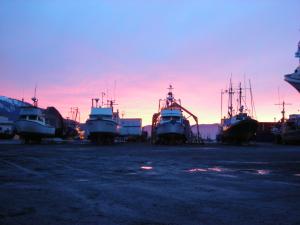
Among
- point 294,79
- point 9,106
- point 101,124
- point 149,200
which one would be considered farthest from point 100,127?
point 9,106

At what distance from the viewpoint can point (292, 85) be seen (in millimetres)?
44188

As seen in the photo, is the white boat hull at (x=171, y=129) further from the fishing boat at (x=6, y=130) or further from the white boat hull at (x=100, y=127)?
the fishing boat at (x=6, y=130)

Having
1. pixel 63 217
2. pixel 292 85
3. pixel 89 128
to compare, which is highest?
pixel 292 85

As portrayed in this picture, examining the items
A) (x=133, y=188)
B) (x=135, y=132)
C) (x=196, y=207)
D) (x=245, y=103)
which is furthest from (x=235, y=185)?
(x=135, y=132)

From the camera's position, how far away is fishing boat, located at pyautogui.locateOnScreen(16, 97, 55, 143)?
46.2 meters

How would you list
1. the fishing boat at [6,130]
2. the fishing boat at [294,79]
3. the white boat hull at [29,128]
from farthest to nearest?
1. the fishing boat at [6,130]
2. the white boat hull at [29,128]
3. the fishing boat at [294,79]

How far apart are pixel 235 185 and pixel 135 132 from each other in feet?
252

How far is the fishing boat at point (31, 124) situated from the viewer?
152 ft

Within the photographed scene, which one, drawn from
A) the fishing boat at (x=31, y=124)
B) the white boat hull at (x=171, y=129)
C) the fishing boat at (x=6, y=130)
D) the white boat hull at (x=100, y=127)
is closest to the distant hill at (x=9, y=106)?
the fishing boat at (x=6, y=130)

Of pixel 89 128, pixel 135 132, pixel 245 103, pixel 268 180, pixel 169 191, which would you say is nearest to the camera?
pixel 169 191

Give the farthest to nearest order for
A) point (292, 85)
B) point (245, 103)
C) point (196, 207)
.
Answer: point (245, 103) < point (292, 85) < point (196, 207)

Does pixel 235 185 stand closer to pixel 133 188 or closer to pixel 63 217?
pixel 133 188

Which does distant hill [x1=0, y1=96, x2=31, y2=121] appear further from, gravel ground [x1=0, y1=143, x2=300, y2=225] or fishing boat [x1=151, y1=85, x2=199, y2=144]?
gravel ground [x1=0, y1=143, x2=300, y2=225]

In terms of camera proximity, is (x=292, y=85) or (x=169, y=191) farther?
(x=292, y=85)
